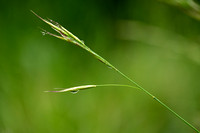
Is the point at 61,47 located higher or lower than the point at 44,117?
higher

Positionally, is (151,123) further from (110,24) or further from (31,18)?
(31,18)

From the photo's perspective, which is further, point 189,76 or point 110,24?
Result: point 110,24

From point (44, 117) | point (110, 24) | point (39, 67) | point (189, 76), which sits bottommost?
point (44, 117)

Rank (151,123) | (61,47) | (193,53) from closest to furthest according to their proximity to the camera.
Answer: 1. (193,53)
2. (151,123)
3. (61,47)

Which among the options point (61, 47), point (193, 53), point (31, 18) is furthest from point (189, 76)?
point (31, 18)

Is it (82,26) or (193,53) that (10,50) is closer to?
(82,26)

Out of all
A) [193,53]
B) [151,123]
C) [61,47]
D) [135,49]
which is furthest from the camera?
[135,49]
